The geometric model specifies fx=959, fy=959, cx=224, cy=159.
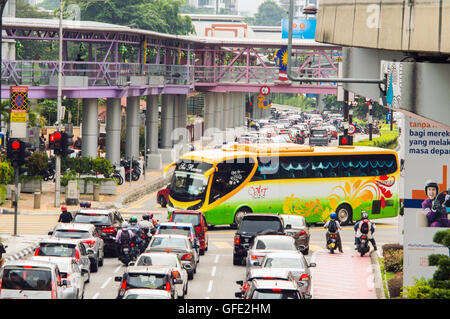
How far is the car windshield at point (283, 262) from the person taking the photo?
2355 cm

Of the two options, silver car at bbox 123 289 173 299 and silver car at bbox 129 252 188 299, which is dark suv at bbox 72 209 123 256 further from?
silver car at bbox 123 289 173 299

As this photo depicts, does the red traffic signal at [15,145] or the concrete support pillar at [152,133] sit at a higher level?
the red traffic signal at [15,145]

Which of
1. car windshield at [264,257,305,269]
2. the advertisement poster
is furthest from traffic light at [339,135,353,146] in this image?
the advertisement poster

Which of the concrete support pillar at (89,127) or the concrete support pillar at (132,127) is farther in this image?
the concrete support pillar at (132,127)

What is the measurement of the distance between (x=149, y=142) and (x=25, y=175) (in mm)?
19454

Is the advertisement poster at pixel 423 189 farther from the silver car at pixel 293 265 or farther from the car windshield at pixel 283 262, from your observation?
the car windshield at pixel 283 262

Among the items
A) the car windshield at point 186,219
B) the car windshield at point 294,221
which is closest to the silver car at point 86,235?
the car windshield at point 186,219

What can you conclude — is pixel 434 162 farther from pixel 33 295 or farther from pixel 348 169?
pixel 348 169

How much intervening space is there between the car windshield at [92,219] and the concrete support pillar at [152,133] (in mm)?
34127

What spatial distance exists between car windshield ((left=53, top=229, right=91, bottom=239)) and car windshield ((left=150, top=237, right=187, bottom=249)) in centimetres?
233

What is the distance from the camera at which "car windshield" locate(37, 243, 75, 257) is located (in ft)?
80.3

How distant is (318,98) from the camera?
180500 millimetres

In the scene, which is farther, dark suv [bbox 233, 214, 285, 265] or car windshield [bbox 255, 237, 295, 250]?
dark suv [bbox 233, 214, 285, 265]

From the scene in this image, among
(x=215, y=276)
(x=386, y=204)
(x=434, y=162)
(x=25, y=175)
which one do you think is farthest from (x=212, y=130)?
(x=434, y=162)
